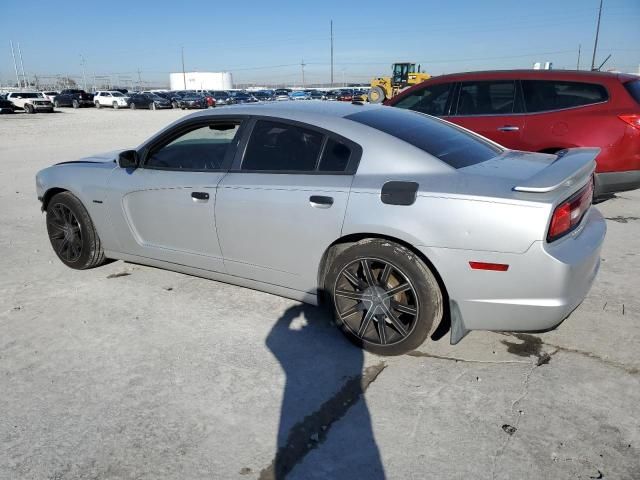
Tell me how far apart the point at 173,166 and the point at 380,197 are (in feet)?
6.30

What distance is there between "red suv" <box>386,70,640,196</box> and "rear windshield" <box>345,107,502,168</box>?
9.08 ft

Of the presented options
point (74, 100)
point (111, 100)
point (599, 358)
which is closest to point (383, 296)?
point (599, 358)

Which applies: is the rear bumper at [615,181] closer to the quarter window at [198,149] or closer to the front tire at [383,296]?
the front tire at [383,296]

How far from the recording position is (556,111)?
20.1 feet

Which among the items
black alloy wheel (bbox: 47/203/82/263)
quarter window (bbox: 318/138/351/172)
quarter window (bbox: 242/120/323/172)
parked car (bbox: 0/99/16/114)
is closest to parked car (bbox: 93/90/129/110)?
parked car (bbox: 0/99/16/114)

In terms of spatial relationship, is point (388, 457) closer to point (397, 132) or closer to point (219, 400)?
point (219, 400)

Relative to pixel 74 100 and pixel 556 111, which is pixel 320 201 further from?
pixel 74 100

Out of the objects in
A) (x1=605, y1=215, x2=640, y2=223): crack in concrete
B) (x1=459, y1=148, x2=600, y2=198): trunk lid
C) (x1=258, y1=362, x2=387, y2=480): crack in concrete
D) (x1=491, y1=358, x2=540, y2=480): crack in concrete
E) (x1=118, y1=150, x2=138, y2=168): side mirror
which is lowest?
(x1=605, y1=215, x2=640, y2=223): crack in concrete

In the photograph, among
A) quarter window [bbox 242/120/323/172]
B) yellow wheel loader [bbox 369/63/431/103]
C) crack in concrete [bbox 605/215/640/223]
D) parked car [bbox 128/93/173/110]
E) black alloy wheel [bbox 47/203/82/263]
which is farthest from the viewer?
parked car [bbox 128/93/173/110]

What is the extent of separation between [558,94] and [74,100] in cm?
4953

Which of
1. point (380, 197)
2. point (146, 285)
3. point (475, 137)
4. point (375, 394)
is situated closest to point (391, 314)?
point (375, 394)

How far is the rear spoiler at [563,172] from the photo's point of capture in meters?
2.64

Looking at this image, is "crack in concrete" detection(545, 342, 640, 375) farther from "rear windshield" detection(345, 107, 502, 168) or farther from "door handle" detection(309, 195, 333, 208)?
"door handle" detection(309, 195, 333, 208)

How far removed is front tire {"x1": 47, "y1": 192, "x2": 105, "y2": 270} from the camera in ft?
14.9
